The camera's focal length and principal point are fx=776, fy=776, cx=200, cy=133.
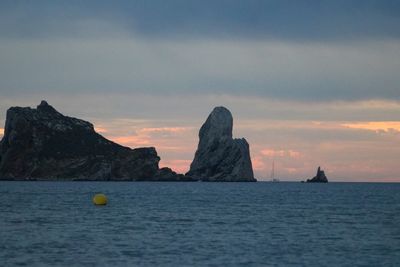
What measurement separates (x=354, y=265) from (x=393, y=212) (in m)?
63.3

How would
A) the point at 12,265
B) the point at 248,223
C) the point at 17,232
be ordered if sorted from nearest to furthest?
the point at 12,265, the point at 17,232, the point at 248,223

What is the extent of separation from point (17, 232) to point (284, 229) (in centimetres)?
2814

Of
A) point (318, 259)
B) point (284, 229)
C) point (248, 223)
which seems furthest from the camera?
point (248, 223)

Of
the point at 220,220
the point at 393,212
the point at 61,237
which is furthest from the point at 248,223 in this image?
the point at 393,212

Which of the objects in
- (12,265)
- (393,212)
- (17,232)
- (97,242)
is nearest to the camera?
(12,265)

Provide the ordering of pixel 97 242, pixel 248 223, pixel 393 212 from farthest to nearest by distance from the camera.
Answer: pixel 393 212
pixel 248 223
pixel 97 242

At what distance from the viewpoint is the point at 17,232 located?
74.8 meters

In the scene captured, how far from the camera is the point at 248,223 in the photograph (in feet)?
300

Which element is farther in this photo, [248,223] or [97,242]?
[248,223]

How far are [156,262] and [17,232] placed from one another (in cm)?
2378

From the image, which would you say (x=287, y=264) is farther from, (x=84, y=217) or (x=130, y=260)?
(x=84, y=217)

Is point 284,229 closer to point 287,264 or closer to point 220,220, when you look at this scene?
point 220,220

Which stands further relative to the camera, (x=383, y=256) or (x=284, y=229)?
(x=284, y=229)

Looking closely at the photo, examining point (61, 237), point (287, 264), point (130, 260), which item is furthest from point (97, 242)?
point (287, 264)
